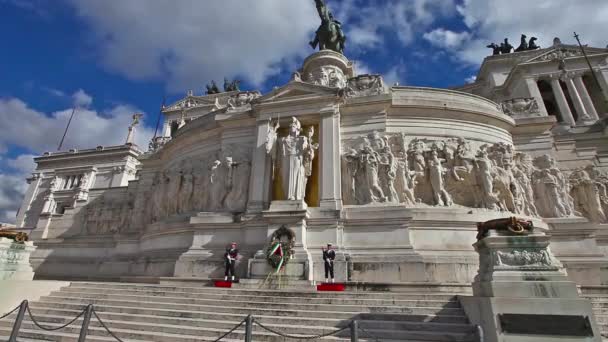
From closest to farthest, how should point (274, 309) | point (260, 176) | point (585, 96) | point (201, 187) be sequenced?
point (274, 309), point (260, 176), point (201, 187), point (585, 96)

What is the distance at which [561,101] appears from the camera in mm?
39625

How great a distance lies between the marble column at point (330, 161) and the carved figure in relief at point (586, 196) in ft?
41.3

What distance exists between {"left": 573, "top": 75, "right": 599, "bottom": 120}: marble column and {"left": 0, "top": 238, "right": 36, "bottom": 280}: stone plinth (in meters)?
53.1

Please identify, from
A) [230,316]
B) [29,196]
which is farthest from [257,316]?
[29,196]

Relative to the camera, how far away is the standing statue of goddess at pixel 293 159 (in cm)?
1395

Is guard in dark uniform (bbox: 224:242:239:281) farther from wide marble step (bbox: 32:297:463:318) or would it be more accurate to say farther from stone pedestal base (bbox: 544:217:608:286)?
stone pedestal base (bbox: 544:217:608:286)

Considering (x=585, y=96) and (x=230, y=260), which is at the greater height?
(x=585, y=96)

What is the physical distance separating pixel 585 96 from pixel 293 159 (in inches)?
1794

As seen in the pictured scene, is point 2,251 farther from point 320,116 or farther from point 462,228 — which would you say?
point 462,228

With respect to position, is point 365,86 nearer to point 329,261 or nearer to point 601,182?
point 329,261

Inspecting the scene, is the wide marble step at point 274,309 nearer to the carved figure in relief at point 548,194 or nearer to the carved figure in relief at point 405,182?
the carved figure in relief at point 405,182

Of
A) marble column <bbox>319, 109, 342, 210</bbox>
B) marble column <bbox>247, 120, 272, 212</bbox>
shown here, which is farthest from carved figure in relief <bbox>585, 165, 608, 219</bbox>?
marble column <bbox>247, 120, 272, 212</bbox>

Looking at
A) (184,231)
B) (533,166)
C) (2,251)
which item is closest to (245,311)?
(184,231)

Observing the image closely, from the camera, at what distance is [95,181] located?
44.7 metres
